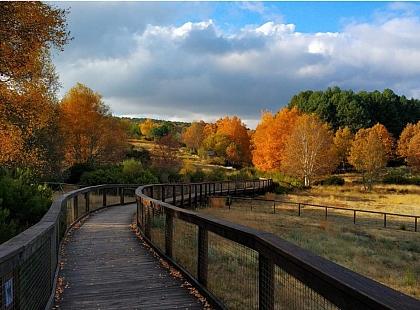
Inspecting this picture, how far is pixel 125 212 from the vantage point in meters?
16.0

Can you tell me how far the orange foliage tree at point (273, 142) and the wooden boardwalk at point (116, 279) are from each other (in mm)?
44184

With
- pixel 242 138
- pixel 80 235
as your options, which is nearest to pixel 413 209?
pixel 80 235

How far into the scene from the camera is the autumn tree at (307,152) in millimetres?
47875

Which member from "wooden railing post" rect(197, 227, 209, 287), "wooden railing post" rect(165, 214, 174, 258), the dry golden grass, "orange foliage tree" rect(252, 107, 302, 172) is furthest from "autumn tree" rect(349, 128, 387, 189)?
"wooden railing post" rect(197, 227, 209, 287)

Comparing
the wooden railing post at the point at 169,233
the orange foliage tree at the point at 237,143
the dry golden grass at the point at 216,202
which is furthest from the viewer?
the orange foliage tree at the point at 237,143

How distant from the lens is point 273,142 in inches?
2092

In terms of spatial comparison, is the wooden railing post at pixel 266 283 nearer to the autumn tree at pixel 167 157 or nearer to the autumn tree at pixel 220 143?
the autumn tree at pixel 167 157

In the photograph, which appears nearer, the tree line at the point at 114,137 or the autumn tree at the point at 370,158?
the tree line at the point at 114,137

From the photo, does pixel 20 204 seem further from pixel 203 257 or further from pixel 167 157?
pixel 167 157

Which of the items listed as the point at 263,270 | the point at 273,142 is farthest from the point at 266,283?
the point at 273,142

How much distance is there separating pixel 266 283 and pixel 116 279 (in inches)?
128

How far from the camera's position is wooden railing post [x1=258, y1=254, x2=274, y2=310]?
11.5 feet

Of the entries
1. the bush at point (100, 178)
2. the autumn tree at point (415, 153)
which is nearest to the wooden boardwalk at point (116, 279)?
the bush at point (100, 178)

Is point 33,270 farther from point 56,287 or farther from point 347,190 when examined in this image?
point 347,190
